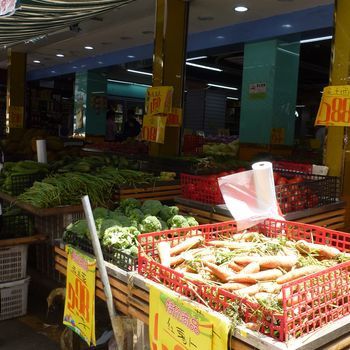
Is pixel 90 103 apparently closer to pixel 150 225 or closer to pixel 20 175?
pixel 20 175

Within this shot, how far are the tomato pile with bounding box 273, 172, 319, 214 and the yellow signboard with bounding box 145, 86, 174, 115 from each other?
2.42 meters

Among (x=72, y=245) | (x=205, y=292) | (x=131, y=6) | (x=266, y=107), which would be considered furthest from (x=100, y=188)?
(x=266, y=107)

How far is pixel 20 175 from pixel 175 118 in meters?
2.77

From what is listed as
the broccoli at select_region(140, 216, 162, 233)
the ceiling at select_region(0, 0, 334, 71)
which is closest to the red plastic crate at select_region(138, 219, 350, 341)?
the broccoli at select_region(140, 216, 162, 233)

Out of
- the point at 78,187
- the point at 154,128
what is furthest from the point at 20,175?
the point at 154,128

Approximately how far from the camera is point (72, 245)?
8.59 ft

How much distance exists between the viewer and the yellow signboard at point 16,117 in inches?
494

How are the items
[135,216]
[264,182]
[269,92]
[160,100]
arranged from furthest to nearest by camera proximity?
1. [269,92]
2. [160,100]
3. [135,216]
4. [264,182]

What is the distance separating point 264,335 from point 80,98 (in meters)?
14.1

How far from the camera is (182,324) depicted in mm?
1646

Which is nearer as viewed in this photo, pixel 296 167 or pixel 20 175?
pixel 20 175

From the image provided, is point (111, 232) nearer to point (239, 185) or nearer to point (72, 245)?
point (72, 245)

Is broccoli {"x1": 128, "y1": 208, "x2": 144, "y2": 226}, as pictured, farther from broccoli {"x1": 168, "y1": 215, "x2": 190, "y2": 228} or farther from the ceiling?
the ceiling

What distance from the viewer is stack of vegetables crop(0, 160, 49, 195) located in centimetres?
467
